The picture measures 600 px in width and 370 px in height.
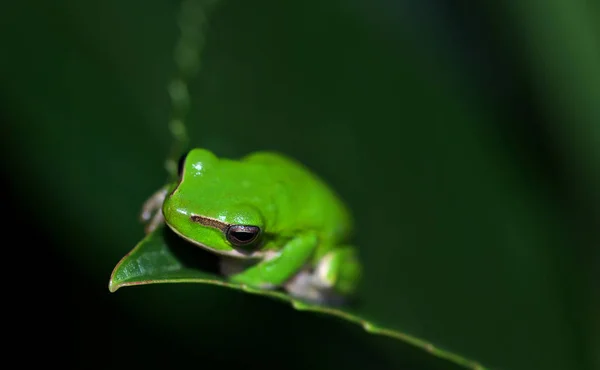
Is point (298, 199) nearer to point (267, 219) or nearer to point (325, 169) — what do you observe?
point (267, 219)

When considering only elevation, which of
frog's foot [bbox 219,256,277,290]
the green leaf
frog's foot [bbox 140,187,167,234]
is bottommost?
the green leaf

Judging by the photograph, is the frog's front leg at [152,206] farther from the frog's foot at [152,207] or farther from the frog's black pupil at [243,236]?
the frog's black pupil at [243,236]

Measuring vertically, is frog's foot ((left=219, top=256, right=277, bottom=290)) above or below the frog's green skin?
below

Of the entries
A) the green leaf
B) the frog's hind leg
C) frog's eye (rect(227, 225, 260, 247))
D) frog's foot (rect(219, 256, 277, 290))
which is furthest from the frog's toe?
the green leaf

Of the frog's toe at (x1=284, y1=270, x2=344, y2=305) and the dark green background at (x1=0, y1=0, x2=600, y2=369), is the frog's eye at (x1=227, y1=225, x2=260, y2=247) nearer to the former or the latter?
the dark green background at (x1=0, y1=0, x2=600, y2=369)

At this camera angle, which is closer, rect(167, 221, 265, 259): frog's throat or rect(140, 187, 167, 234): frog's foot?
rect(167, 221, 265, 259): frog's throat

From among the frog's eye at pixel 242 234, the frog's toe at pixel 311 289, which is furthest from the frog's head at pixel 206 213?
the frog's toe at pixel 311 289
